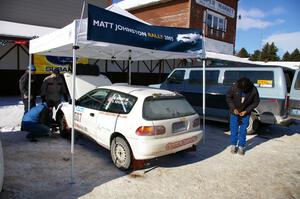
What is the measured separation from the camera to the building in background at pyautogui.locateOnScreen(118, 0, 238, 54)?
2255cm

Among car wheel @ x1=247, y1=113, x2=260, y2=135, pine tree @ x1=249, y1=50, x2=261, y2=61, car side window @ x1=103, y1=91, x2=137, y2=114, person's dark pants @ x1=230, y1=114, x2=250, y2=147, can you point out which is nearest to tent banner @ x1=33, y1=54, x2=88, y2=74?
car side window @ x1=103, y1=91, x2=137, y2=114

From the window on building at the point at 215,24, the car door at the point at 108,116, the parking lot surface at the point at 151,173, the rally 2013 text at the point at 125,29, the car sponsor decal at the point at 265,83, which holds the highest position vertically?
the window on building at the point at 215,24

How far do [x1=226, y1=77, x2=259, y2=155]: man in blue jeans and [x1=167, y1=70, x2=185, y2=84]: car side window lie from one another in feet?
12.7

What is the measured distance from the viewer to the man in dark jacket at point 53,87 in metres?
7.42

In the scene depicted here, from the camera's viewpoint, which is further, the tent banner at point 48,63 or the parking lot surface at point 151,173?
the tent banner at point 48,63

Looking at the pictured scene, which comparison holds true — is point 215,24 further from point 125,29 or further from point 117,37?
point 117,37

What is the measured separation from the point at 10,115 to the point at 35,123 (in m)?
3.33

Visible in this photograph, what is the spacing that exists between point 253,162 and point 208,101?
345cm

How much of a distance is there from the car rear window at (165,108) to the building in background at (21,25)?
8909 mm

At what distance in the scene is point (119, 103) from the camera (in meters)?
4.91

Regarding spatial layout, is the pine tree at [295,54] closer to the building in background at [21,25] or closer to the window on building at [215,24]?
the window on building at [215,24]

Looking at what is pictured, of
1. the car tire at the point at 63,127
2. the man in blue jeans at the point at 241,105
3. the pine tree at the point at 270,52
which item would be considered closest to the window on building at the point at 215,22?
the man in blue jeans at the point at 241,105

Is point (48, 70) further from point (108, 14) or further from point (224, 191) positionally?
point (224, 191)

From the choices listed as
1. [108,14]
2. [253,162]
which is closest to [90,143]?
[108,14]
